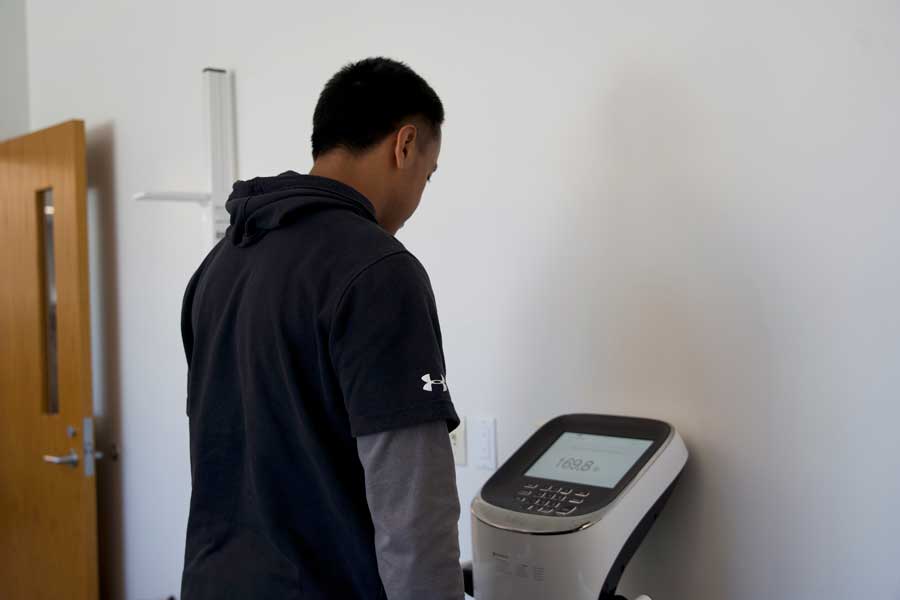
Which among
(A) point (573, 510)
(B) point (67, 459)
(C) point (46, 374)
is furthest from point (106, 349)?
(A) point (573, 510)

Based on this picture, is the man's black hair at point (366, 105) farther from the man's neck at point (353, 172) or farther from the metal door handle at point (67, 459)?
the metal door handle at point (67, 459)

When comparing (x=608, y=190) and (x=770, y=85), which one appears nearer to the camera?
(x=770, y=85)

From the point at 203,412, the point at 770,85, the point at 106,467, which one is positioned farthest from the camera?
the point at 106,467

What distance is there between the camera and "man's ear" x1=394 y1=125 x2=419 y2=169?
3.59 ft

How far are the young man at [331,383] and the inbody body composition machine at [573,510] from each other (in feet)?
0.80

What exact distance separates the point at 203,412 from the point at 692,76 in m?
0.91

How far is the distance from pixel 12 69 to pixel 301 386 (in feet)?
9.11

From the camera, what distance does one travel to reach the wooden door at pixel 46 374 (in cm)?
253

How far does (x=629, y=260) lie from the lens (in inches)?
55.9

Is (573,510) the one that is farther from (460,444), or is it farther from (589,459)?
(460,444)

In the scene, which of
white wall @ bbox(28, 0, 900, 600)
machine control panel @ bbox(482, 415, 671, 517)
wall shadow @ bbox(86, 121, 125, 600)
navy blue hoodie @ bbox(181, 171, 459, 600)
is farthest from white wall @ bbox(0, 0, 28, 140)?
machine control panel @ bbox(482, 415, 671, 517)

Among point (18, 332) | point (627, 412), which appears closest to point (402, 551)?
point (627, 412)

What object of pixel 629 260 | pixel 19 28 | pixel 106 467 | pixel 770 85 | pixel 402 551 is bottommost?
pixel 106 467

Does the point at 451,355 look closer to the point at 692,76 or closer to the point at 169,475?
the point at 692,76
